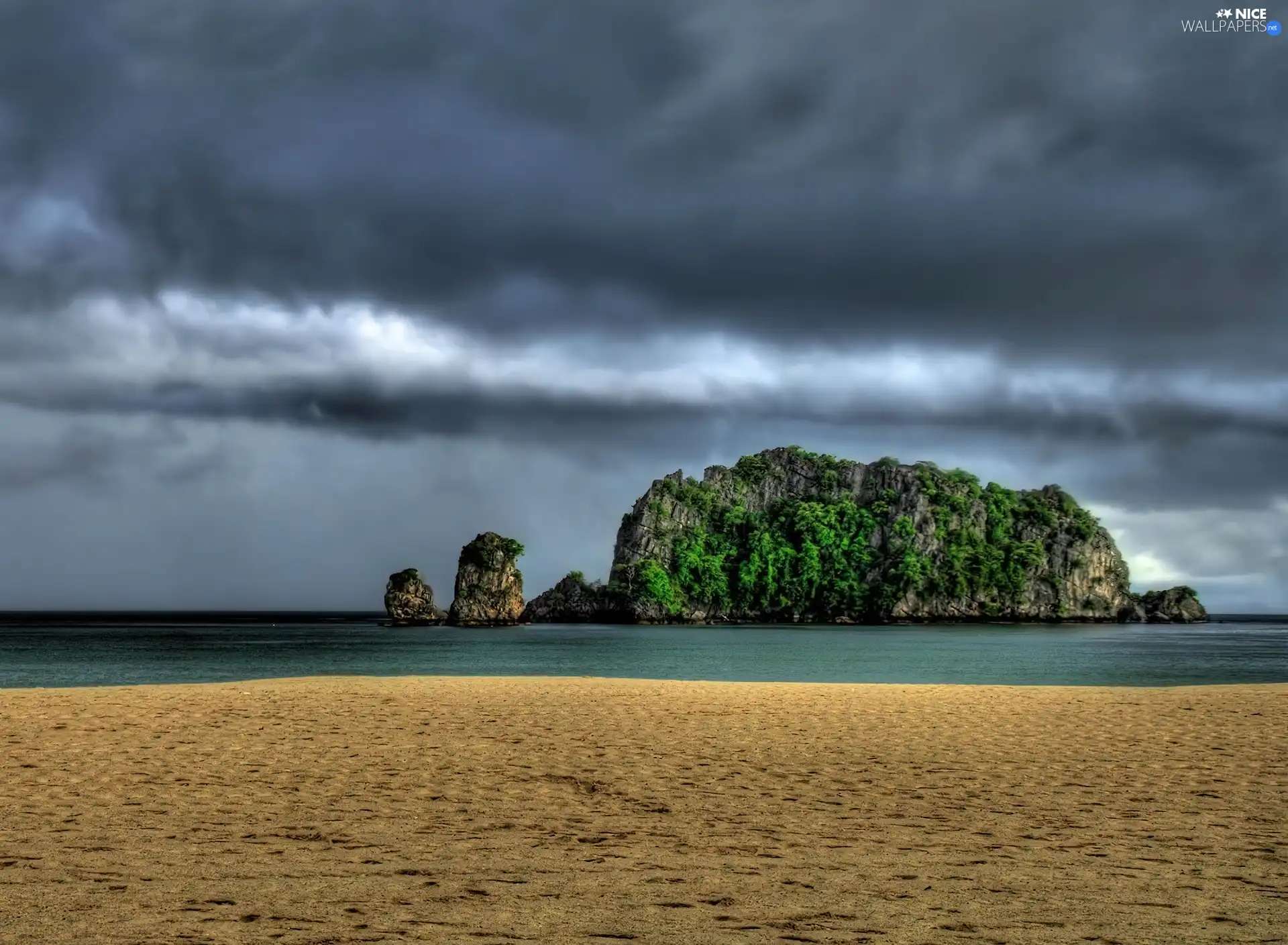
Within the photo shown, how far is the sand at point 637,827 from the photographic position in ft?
24.8

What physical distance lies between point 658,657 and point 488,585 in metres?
96.9

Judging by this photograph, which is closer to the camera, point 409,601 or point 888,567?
point 409,601

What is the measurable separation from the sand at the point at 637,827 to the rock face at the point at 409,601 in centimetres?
15490

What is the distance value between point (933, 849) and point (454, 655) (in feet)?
229

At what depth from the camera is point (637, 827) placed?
11.3 metres

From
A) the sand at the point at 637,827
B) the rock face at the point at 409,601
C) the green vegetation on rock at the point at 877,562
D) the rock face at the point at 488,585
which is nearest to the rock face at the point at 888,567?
the green vegetation on rock at the point at 877,562

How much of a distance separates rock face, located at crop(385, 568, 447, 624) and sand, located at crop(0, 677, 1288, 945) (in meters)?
155

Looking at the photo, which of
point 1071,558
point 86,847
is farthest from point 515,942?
point 1071,558

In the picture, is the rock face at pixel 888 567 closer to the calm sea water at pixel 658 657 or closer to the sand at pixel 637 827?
the calm sea water at pixel 658 657

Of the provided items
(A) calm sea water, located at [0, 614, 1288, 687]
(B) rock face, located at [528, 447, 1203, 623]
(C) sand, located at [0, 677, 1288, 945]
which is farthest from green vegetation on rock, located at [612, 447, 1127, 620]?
(C) sand, located at [0, 677, 1288, 945]

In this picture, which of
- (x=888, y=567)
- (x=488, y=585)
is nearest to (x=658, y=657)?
(x=488, y=585)

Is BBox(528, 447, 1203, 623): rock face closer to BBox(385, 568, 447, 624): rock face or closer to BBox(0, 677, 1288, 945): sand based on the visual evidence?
BBox(385, 568, 447, 624): rock face

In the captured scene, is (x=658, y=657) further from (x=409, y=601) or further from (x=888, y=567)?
(x=888, y=567)

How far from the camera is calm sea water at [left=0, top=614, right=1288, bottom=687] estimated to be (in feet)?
172
